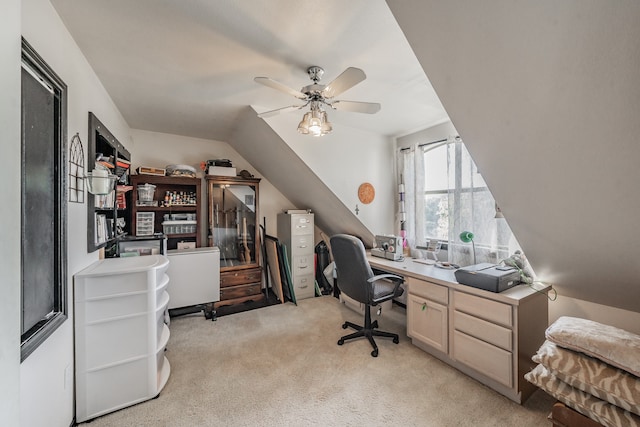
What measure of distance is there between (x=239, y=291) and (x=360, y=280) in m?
1.98

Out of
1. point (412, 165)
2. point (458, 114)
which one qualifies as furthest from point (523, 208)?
point (412, 165)

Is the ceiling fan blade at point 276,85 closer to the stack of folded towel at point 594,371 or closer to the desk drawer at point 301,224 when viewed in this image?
the desk drawer at point 301,224

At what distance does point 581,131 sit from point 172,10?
2.08 m

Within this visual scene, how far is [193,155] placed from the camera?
3.68 m

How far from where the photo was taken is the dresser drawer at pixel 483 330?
173 cm

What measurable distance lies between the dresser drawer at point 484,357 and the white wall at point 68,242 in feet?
8.47

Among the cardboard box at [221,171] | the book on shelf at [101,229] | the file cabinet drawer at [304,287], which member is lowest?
the file cabinet drawer at [304,287]

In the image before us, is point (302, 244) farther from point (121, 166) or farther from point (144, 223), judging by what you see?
point (121, 166)

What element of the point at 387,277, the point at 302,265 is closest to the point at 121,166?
the point at 302,265

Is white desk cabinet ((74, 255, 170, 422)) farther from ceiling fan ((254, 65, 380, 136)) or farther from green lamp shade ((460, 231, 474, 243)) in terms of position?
green lamp shade ((460, 231, 474, 243))

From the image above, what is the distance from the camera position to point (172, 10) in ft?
4.44

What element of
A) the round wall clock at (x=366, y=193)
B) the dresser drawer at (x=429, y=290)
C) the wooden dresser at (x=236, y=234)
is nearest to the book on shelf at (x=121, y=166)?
the wooden dresser at (x=236, y=234)

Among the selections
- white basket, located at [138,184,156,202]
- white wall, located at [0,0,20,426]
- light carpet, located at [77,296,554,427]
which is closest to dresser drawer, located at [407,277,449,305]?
light carpet, located at [77,296,554,427]

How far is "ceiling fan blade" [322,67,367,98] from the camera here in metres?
1.45
